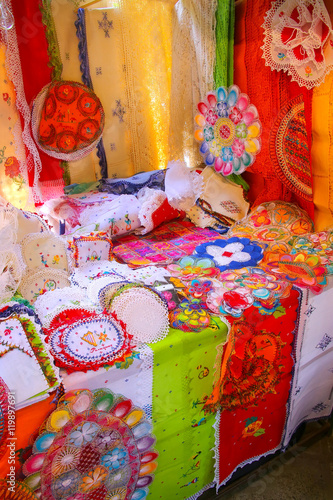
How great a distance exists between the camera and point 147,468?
1.39 meters

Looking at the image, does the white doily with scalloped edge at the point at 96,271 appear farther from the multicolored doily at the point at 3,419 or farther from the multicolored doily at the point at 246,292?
the multicolored doily at the point at 3,419

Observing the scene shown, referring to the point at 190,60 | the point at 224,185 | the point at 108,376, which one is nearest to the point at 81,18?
the point at 190,60

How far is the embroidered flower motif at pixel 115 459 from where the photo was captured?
1272 millimetres

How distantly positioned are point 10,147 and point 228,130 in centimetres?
125

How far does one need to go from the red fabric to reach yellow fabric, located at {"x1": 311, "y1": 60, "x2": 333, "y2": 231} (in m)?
1.51

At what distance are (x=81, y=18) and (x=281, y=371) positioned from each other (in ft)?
7.45

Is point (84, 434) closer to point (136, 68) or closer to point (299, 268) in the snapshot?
point (299, 268)

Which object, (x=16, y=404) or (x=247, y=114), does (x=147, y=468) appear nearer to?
(x=16, y=404)

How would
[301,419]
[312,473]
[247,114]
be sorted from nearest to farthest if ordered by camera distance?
1. [312,473]
2. [301,419]
3. [247,114]

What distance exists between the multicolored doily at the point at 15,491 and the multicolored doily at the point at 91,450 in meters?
0.02

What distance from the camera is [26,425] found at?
1105mm

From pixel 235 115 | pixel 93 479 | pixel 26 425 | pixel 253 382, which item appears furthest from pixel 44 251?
pixel 235 115

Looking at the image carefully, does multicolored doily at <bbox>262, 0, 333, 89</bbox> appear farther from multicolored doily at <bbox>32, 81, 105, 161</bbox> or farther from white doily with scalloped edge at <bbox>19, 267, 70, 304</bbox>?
white doily with scalloped edge at <bbox>19, 267, 70, 304</bbox>

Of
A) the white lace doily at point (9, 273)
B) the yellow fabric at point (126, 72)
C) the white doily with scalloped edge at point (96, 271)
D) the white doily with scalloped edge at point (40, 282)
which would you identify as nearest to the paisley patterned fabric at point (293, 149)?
the yellow fabric at point (126, 72)
